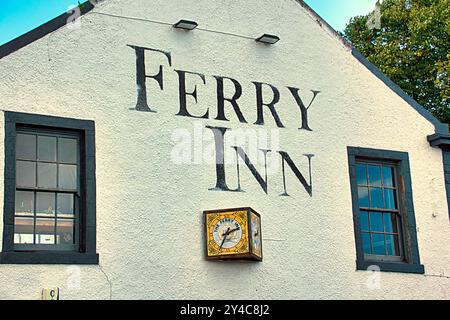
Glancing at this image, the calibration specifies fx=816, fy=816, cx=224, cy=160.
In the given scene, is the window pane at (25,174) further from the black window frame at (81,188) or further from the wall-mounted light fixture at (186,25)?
the wall-mounted light fixture at (186,25)

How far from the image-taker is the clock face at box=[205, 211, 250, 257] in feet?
38.4

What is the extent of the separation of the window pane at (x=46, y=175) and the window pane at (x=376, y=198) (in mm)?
5426

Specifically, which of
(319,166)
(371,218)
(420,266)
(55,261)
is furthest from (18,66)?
(420,266)

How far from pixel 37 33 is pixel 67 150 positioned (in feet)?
5.56

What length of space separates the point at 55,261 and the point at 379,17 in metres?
18.0

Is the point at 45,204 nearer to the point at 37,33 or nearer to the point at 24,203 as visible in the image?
the point at 24,203

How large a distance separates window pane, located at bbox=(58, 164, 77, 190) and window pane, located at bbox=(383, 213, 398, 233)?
5.41 meters

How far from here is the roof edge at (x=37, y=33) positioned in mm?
11180

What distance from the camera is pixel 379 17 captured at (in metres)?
26.2

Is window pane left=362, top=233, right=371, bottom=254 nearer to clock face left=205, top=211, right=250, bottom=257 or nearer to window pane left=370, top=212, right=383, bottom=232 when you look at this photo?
window pane left=370, top=212, right=383, bottom=232

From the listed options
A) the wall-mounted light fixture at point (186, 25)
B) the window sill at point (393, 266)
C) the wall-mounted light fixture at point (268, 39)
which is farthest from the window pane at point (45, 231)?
the window sill at point (393, 266)

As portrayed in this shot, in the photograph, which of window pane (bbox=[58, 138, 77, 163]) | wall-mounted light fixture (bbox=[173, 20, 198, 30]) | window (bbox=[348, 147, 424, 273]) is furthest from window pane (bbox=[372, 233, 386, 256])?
window pane (bbox=[58, 138, 77, 163])

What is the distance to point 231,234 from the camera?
1177 cm

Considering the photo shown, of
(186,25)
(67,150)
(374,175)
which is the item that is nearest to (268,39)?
(186,25)
